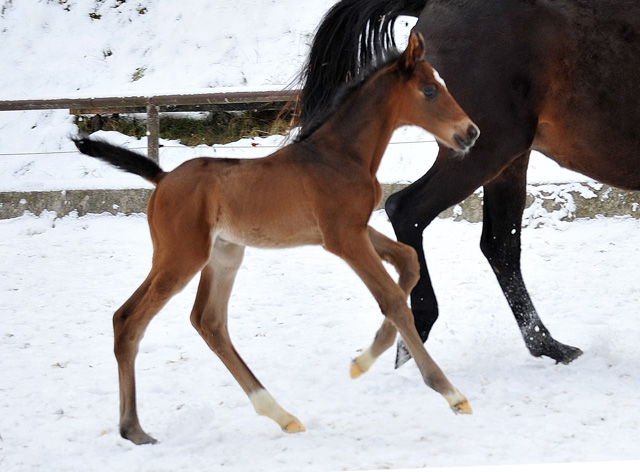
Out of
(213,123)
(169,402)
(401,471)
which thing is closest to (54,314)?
(169,402)

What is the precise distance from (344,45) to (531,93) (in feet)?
3.18

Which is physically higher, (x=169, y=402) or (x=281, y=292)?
(x=169, y=402)

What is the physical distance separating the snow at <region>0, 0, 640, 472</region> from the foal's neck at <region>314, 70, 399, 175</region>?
105 centimetres

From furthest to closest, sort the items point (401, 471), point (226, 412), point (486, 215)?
point (486, 215) < point (226, 412) < point (401, 471)

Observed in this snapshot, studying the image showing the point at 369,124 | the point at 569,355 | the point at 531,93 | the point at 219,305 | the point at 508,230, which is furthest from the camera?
the point at 508,230

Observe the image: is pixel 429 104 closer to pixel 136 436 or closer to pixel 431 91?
pixel 431 91

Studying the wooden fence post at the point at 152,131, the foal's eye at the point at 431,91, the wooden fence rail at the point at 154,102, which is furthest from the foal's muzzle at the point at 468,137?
the wooden fence post at the point at 152,131

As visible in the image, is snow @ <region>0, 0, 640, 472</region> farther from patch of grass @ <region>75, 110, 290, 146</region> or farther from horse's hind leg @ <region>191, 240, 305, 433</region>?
patch of grass @ <region>75, 110, 290, 146</region>

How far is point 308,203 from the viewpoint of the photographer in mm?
2738

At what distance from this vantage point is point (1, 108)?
812 centimetres

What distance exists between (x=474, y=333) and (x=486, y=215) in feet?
2.21

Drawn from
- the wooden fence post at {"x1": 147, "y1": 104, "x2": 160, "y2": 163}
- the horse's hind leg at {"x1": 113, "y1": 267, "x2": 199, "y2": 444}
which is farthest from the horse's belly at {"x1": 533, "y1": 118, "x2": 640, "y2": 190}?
the wooden fence post at {"x1": 147, "y1": 104, "x2": 160, "y2": 163}

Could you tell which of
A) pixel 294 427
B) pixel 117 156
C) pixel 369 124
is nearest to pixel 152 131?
pixel 117 156

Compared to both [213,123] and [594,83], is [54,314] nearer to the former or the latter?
[594,83]
